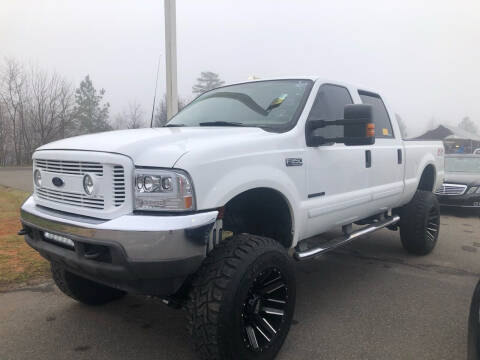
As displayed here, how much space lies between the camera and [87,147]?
2.39 metres

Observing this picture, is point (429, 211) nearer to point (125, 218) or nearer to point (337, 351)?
point (337, 351)

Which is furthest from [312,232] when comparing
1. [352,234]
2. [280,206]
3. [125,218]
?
[125,218]

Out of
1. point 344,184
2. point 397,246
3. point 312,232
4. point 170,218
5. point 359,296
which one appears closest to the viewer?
point 170,218

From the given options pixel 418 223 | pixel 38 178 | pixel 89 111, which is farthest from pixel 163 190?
pixel 89 111

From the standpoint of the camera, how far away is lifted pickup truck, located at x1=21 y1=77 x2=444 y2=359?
2168 mm

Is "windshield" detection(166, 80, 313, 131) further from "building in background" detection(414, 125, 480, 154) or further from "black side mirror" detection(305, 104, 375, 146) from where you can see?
"building in background" detection(414, 125, 480, 154)

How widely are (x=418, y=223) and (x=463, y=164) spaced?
5.94m

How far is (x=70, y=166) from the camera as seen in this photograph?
2.46 m

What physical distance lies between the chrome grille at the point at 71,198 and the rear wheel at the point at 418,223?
3988mm

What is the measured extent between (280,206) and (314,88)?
114 cm

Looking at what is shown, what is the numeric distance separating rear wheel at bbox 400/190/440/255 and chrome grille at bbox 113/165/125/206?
393 cm

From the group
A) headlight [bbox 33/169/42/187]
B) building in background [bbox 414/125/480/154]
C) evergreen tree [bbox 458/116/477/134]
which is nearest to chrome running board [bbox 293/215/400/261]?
headlight [bbox 33/169/42/187]

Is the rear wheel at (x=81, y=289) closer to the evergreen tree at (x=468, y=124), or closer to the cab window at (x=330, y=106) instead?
the cab window at (x=330, y=106)

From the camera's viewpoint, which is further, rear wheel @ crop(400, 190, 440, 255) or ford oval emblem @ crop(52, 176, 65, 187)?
rear wheel @ crop(400, 190, 440, 255)
